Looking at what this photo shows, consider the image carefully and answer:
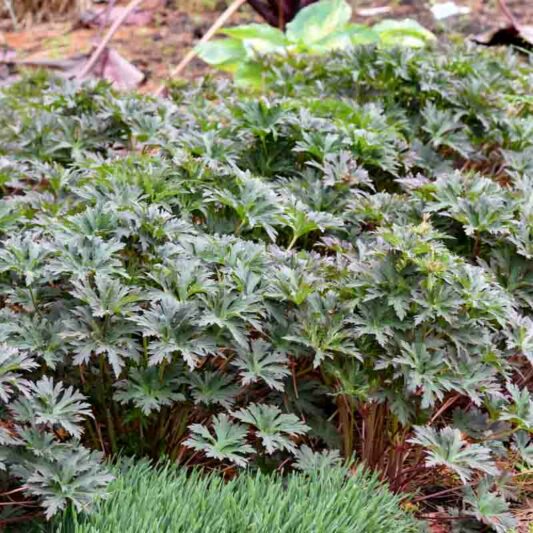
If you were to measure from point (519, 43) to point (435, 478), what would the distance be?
345 centimetres

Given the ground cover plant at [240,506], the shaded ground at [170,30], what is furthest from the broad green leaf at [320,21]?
the ground cover plant at [240,506]

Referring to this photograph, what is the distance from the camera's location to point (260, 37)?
15.5ft

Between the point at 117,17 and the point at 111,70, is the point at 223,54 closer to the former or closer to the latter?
the point at 111,70

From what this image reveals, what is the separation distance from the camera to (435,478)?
7.97 ft

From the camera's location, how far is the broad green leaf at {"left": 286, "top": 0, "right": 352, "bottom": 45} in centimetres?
482

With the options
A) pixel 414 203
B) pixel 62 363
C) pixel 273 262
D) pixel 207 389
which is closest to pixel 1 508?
pixel 62 363

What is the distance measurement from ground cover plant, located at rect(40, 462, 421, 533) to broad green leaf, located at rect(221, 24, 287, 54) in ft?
10.2

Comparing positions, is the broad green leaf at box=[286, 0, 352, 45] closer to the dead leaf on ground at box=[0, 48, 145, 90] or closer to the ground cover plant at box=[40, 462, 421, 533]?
the dead leaf on ground at box=[0, 48, 145, 90]

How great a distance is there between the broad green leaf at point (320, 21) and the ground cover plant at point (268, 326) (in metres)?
2.02

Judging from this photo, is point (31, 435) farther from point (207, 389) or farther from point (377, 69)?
point (377, 69)

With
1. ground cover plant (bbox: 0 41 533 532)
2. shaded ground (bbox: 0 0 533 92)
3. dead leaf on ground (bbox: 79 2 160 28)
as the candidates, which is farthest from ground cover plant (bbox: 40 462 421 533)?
dead leaf on ground (bbox: 79 2 160 28)

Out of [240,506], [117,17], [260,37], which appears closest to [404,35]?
[260,37]

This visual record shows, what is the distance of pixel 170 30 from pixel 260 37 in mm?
1741

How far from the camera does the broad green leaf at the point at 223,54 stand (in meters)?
4.71
